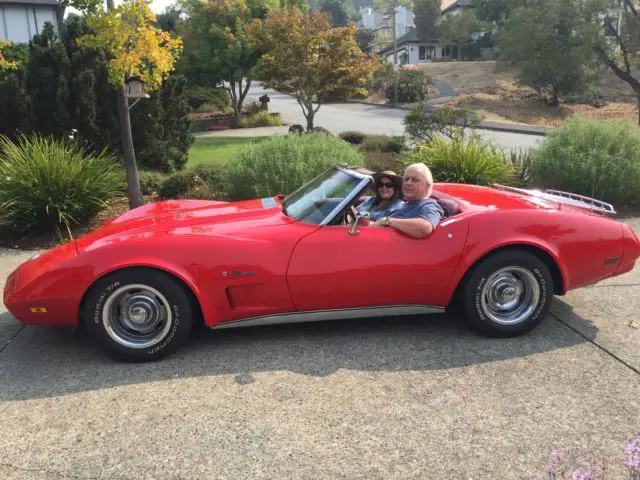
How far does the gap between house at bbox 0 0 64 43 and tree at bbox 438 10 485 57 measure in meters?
51.4

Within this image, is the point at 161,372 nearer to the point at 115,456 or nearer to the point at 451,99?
the point at 115,456

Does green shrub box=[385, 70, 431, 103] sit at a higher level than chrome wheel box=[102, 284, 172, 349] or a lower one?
higher

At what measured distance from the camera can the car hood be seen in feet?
12.7

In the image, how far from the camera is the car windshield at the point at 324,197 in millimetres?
3949

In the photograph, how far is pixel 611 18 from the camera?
34656 millimetres

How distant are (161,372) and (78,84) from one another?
708cm

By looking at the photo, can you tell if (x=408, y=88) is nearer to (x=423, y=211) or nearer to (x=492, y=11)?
(x=492, y=11)

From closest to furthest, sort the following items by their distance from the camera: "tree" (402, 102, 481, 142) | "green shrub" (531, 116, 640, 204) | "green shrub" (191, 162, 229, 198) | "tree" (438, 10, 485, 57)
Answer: "green shrub" (531, 116, 640, 204) → "green shrub" (191, 162, 229, 198) → "tree" (402, 102, 481, 142) → "tree" (438, 10, 485, 57)

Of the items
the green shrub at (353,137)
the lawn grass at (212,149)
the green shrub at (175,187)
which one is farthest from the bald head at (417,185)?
the green shrub at (353,137)

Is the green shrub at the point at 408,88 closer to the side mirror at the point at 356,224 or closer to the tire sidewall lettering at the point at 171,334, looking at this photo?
the side mirror at the point at 356,224

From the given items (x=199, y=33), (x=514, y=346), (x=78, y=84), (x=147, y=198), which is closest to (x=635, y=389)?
(x=514, y=346)

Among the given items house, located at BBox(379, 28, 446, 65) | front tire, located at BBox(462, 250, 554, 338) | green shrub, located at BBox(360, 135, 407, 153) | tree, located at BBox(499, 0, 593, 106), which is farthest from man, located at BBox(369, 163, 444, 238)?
house, located at BBox(379, 28, 446, 65)

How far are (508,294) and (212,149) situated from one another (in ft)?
48.4

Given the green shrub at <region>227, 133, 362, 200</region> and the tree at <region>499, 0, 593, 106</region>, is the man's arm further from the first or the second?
the tree at <region>499, 0, 593, 106</region>
